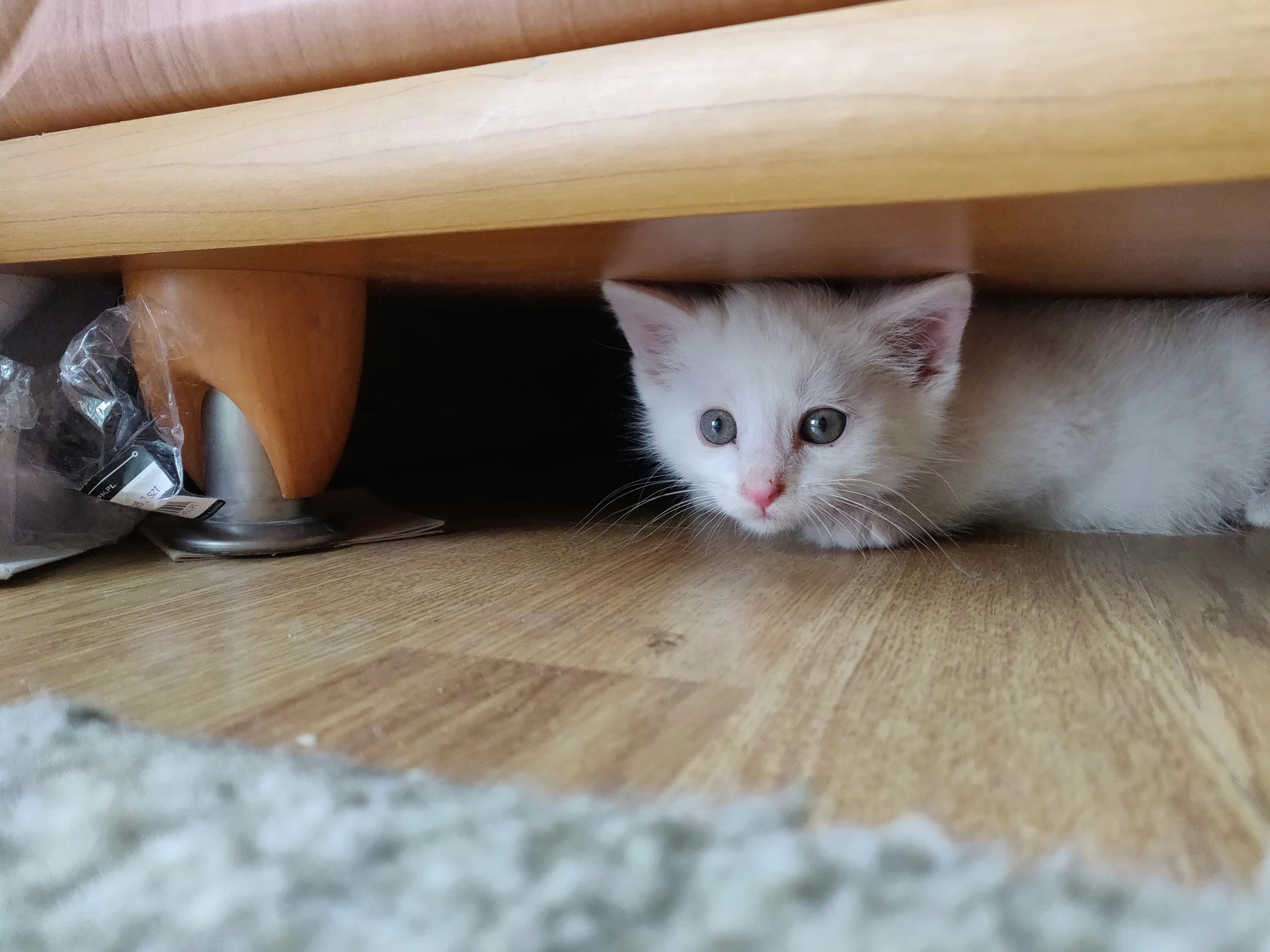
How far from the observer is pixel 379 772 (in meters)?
0.46

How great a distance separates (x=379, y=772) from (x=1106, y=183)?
22.2 inches

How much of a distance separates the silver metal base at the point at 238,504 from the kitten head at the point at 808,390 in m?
0.47

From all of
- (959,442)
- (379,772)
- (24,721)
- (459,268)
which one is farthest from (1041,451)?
(24,721)

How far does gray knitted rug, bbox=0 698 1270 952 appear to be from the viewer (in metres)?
0.33

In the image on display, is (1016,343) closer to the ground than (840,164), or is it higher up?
closer to the ground

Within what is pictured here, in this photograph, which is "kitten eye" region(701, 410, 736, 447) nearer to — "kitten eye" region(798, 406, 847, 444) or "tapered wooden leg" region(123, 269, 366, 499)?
"kitten eye" region(798, 406, 847, 444)

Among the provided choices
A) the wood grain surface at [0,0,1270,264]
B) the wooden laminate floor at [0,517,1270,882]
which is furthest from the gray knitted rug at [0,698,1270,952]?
the wood grain surface at [0,0,1270,264]

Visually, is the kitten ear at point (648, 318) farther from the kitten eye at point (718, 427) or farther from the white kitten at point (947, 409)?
the kitten eye at point (718, 427)

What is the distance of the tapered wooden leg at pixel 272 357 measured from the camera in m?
0.92

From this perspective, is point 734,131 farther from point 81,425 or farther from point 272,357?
point 81,425

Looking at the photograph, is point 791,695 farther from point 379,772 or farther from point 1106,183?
point 1106,183

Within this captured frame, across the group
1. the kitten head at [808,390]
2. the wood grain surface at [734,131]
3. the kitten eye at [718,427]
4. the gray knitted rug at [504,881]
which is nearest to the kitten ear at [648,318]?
the kitten head at [808,390]

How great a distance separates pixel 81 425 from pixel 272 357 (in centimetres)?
26

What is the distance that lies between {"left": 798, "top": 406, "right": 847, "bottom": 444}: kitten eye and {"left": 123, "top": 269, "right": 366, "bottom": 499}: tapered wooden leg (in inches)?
21.4
